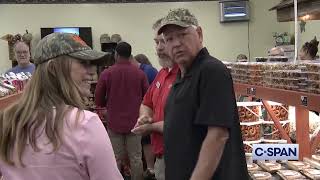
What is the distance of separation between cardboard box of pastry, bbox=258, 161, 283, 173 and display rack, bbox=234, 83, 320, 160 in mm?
190

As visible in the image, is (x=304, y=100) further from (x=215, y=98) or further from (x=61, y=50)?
(x=61, y=50)

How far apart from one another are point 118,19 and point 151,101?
880cm

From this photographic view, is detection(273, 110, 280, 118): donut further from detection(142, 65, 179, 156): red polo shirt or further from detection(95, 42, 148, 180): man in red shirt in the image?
detection(95, 42, 148, 180): man in red shirt

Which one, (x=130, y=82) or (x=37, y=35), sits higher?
(x=37, y=35)

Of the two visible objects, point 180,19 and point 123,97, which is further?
point 123,97

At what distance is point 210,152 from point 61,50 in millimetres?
736

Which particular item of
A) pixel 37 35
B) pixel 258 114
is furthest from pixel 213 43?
pixel 258 114

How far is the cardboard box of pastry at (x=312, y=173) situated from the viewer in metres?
2.97

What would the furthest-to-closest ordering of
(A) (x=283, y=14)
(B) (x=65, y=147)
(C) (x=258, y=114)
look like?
1. (A) (x=283, y=14)
2. (C) (x=258, y=114)
3. (B) (x=65, y=147)

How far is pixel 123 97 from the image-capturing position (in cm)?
569

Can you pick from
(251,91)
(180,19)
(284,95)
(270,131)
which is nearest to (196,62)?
(180,19)

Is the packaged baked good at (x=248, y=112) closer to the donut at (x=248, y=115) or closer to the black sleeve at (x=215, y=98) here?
the donut at (x=248, y=115)

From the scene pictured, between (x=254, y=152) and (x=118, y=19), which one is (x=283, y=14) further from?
(x=118, y=19)

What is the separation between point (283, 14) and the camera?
5.52 m
